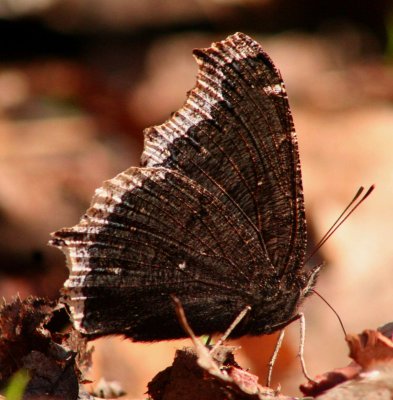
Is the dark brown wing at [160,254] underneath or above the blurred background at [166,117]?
underneath

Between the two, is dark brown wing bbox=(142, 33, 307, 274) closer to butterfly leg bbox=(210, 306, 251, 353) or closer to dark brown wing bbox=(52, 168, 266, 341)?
dark brown wing bbox=(52, 168, 266, 341)

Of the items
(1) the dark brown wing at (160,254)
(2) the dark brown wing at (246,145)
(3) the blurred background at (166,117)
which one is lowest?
(1) the dark brown wing at (160,254)

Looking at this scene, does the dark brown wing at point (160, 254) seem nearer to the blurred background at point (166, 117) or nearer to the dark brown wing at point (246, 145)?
the dark brown wing at point (246, 145)

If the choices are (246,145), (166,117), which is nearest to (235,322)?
(246,145)

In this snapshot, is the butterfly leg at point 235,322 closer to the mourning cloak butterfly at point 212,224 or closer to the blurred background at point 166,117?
the mourning cloak butterfly at point 212,224

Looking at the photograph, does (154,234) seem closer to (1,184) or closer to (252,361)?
(252,361)

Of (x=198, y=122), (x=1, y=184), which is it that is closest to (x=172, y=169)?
(x=198, y=122)

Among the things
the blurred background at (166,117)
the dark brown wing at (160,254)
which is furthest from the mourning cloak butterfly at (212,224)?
the blurred background at (166,117)

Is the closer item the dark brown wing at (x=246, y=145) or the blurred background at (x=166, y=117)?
the dark brown wing at (x=246, y=145)

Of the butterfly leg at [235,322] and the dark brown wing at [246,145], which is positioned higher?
the dark brown wing at [246,145]

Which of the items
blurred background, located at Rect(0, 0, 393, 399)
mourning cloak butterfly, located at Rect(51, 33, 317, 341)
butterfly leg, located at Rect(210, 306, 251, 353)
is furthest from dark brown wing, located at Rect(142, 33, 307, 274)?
blurred background, located at Rect(0, 0, 393, 399)
